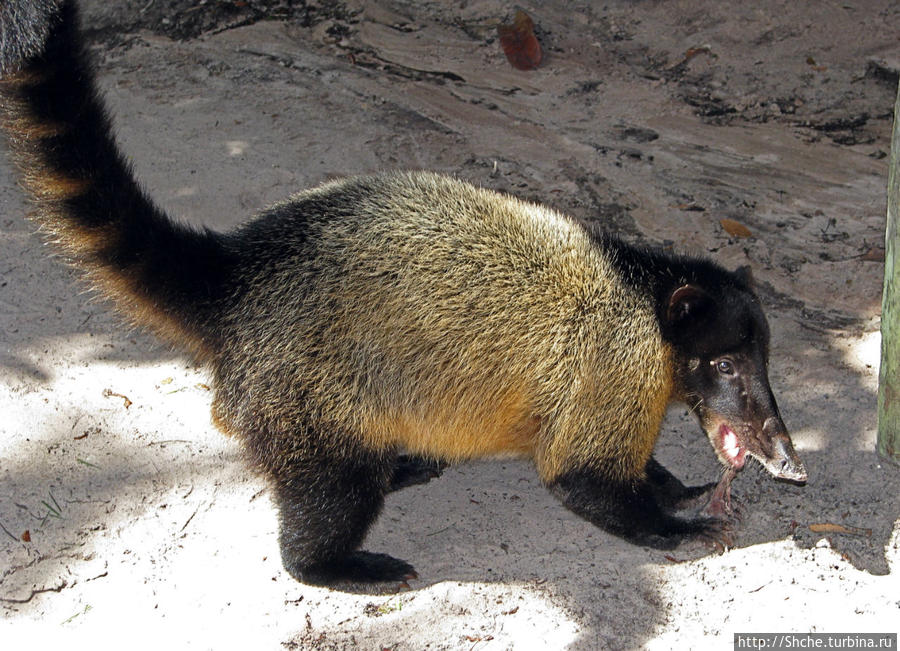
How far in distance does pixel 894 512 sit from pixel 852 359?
3.63 feet

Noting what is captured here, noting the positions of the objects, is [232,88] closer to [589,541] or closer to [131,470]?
[131,470]

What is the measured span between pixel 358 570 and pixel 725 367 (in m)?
1.81

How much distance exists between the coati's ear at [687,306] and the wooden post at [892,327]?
748 mm

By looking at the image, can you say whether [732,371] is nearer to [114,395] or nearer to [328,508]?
[328,508]

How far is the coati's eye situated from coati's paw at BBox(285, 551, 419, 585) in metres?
1.61

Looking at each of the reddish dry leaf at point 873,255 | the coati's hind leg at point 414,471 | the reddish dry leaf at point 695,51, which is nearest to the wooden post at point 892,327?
the reddish dry leaf at point 873,255

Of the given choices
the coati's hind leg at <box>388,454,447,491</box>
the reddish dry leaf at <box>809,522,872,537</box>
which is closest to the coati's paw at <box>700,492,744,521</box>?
the reddish dry leaf at <box>809,522,872,537</box>

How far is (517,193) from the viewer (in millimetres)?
6082

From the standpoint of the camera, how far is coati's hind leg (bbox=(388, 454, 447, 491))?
4.54 m

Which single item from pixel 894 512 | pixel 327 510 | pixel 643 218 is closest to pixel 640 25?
pixel 643 218

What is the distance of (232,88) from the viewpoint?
7105mm

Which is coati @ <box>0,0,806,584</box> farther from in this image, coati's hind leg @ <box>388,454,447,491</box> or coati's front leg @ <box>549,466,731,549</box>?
coati's hind leg @ <box>388,454,447,491</box>

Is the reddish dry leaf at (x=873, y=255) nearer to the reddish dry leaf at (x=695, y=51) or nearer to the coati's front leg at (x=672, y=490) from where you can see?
the coati's front leg at (x=672, y=490)

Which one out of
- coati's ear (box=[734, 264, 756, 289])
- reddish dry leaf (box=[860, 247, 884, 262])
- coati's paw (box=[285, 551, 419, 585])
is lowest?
coati's paw (box=[285, 551, 419, 585])
